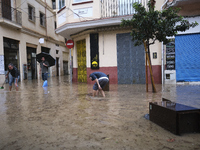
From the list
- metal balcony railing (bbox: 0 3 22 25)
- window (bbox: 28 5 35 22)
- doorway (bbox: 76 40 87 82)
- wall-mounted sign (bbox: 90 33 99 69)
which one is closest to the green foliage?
wall-mounted sign (bbox: 90 33 99 69)

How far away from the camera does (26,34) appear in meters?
17.3

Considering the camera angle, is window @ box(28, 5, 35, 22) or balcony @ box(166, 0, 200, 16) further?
window @ box(28, 5, 35, 22)

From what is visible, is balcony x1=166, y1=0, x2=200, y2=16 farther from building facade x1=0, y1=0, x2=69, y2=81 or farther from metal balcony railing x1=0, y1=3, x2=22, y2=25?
metal balcony railing x1=0, y1=3, x2=22, y2=25

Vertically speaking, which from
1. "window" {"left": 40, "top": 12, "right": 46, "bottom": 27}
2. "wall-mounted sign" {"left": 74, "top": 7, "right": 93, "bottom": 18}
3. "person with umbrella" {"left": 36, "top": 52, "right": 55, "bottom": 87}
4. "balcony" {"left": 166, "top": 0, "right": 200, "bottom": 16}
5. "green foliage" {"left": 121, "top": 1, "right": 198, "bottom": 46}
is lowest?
"person with umbrella" {"left": 36, "top": 52, "right": 55, "bottom": 87}

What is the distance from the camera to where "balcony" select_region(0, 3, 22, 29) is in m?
13.7

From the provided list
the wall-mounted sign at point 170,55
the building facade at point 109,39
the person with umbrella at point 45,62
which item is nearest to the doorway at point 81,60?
the building facade at point 109,39

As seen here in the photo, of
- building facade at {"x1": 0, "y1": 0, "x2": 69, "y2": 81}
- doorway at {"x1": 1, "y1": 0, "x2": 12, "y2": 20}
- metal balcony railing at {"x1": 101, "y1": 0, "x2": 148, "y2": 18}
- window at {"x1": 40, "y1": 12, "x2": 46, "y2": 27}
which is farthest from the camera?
window at {"x1": 40, "y1": 12, "x2": 46, "y2": 27}

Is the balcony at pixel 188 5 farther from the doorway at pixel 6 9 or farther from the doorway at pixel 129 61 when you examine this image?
the doorway at pixel 6 9

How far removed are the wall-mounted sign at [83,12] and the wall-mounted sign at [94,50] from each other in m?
1.40

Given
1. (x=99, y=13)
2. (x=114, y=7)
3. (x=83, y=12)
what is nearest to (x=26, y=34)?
(x=83, y=12)

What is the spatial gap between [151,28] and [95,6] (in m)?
5.85

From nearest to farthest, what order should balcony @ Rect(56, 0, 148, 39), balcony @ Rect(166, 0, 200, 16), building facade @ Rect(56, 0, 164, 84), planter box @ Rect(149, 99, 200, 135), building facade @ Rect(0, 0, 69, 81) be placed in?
planter box @ Rect(149, 99, 200, 135)
balcony @ Rect(166, 0, 200, 16)
building facade @ Rect(56, 0, 164, 84)
balcony @ Rect(56, 0, 148, 39)
building facade @ Rect(0, 0, 69, 81)

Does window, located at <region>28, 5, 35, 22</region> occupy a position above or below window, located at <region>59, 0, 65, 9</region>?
above

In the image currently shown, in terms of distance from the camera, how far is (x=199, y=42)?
9.98 metres
